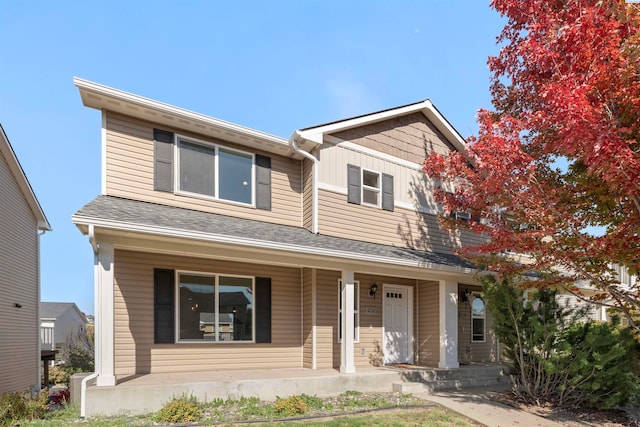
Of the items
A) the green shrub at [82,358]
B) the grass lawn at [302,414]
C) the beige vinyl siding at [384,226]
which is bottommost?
the green shrub at [82,358]

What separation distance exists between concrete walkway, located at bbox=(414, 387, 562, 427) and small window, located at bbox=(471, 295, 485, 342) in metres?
3.35

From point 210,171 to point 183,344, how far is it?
12.9 ft

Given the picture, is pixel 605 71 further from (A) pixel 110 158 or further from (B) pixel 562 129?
(A) pixel 110 158

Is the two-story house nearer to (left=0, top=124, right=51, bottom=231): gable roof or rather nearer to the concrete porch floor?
the concrete porch floor

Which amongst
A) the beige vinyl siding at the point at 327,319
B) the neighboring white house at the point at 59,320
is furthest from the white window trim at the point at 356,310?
the neighboring white house at the point at 59,320

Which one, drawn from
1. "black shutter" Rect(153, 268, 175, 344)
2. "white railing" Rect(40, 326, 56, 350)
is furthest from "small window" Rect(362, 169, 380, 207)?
"white railing" Rect(40, 326, 56, 350)

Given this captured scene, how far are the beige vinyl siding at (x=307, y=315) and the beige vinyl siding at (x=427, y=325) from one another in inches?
137

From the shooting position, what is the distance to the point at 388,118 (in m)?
12.2

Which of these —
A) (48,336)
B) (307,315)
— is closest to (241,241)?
(307,315)

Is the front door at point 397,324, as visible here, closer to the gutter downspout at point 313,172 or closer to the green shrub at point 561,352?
the gutter downspout at point 313,172

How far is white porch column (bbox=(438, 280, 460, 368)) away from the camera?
35.8 feet

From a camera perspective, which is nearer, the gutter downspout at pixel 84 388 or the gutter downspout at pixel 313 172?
the gutter downspout at pixel 84 388

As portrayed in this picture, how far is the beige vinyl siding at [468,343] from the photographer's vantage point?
12633mm

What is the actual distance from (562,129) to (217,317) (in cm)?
768
